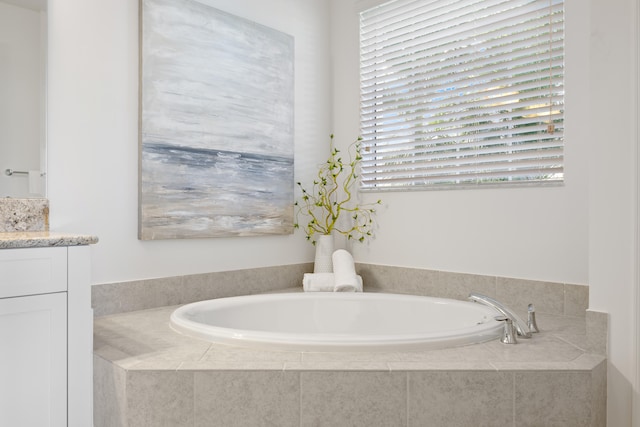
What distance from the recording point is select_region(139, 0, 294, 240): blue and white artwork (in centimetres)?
235

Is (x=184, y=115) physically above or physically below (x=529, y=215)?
above

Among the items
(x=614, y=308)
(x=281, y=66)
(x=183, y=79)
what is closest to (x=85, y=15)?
(x=183, y=79)

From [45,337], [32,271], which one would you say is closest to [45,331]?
[45,337]

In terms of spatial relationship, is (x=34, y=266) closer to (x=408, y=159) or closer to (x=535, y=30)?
(x=408, y=159)

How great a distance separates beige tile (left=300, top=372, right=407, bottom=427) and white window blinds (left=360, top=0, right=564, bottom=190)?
4.57 feet

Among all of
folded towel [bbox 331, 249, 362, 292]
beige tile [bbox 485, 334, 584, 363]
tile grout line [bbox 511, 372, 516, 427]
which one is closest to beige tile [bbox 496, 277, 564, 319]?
beige tile [bbox 485, 334, 584, 363]

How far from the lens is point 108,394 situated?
1556 millimetres

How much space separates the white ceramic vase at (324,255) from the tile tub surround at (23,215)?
1.50m

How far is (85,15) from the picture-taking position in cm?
213

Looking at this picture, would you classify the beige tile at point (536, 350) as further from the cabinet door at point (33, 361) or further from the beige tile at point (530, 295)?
the cabinet door at point (33, 361)

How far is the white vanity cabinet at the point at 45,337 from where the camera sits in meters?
1.40

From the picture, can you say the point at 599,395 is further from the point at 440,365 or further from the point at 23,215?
the point at 23,215

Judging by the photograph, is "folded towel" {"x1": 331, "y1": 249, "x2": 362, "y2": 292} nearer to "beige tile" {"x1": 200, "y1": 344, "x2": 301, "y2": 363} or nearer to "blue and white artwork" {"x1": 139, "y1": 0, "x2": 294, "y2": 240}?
"blue and white artwork" {"x1": 139, "y1": 0, "x2": 294, "y2": 240}

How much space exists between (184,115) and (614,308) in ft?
6.76
